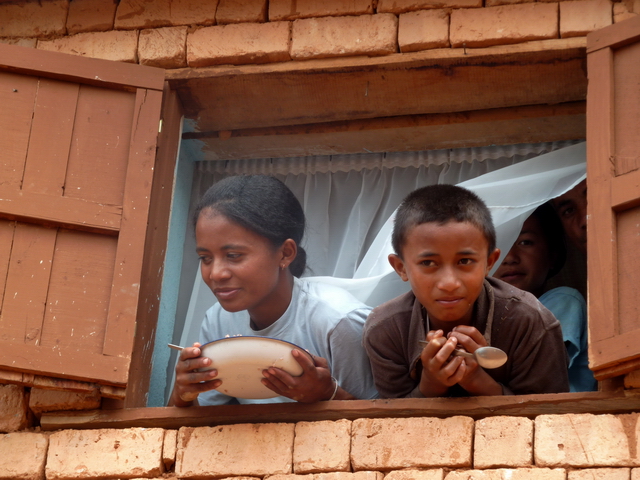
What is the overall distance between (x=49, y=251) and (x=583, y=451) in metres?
2.08

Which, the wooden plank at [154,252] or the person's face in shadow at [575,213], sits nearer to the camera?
the wooden plank at [154,252]

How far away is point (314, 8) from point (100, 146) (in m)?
1.18

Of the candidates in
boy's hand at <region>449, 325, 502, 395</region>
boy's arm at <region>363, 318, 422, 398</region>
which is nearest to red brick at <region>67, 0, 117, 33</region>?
boy's arm at <region>363, 318, 422, 398</region>

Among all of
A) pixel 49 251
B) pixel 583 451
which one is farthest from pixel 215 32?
pixel 583 451

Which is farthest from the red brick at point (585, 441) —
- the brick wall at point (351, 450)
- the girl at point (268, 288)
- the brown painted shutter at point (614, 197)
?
the girl at point (268, 288)

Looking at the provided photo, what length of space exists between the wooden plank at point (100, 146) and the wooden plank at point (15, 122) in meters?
0.19

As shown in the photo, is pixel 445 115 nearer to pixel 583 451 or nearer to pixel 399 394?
pixel 399 394

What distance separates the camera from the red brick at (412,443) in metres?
3.27

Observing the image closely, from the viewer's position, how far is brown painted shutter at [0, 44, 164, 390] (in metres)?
3.45

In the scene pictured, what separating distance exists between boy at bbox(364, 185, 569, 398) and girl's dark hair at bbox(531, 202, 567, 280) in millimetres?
1048

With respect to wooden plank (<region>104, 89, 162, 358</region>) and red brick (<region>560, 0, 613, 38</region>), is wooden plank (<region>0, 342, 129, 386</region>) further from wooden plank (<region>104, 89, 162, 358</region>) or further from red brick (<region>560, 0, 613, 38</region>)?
red brick (<region>560, 0, 613, 38</region>)

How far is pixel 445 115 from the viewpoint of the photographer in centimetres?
442

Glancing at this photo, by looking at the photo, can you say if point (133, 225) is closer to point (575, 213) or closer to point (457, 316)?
point (457, 316)

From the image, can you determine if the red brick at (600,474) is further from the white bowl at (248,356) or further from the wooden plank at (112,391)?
the wooden plank at (112,391)
